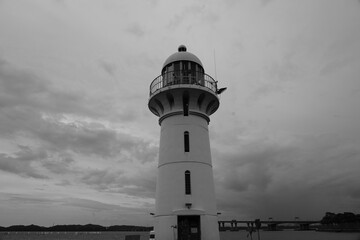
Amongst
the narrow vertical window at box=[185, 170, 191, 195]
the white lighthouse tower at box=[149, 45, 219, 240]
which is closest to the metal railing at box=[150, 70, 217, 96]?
the white lighthouse tower at box=[149, 45, 219, 240]

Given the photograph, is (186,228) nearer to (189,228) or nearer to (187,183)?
(189,228)

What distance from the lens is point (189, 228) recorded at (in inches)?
790

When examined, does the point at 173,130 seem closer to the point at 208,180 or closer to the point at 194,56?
A: the point at 208,180

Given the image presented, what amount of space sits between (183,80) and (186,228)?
9.75 meters

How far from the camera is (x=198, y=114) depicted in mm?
22578

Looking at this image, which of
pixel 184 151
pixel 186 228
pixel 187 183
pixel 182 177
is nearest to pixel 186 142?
pixel 184 151

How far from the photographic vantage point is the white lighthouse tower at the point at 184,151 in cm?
2012

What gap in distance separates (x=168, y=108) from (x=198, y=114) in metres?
2.15

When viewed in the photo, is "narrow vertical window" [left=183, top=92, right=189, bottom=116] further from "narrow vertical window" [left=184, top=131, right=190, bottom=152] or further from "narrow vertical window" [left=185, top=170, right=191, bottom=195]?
"narrow vertical window" [left=185, top=170, right=191, bottom=195]

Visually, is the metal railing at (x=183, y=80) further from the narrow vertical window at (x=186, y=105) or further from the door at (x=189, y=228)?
the door at (x=189, y=228)

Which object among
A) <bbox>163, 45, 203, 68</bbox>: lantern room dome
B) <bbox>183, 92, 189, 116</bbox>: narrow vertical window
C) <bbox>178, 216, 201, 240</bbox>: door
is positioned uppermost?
<bbox>163, 45, 203, 68</bbox>: lantern room dome

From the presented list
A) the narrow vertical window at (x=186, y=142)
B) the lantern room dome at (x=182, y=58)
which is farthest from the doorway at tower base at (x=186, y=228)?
the lantern room dome at (x=182, y=58)

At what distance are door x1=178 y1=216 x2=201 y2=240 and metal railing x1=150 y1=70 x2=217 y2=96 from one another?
8794 mm

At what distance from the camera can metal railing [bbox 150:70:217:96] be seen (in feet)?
73.4
